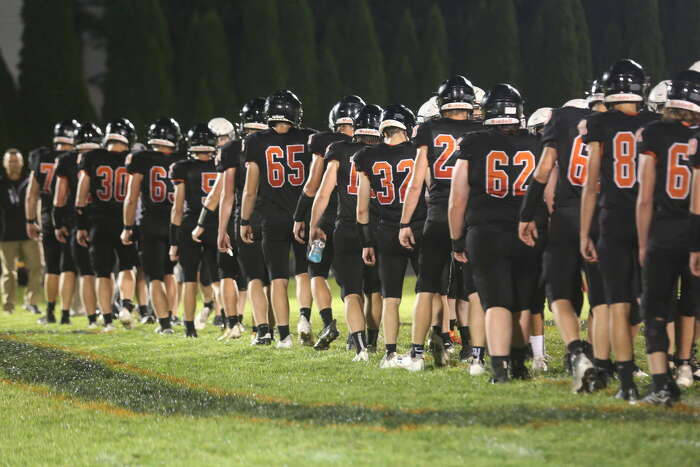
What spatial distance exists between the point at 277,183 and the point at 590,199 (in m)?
4.22

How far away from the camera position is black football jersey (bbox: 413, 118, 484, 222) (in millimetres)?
8836

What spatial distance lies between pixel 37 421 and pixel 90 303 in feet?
22.3

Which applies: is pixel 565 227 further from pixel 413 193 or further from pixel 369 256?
pixel 369 256

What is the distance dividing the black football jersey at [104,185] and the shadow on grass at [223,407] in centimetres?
325

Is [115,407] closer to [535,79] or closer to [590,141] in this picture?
[590,141]

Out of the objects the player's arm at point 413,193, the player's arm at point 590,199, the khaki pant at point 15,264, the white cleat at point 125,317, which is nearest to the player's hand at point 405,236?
the player's arm at point 413,193

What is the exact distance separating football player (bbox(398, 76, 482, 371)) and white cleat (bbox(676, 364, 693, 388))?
5.06 ft

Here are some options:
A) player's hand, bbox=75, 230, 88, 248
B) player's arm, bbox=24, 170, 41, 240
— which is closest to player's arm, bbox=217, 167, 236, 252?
player's hand, bbox=75, 230, 88, 248

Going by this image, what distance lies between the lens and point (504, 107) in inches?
321

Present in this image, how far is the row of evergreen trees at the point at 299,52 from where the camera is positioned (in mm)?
30031

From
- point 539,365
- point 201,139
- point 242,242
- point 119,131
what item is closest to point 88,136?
point 119,131

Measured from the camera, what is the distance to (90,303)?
14133 mm

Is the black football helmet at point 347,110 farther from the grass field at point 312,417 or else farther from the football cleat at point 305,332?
the grass field at point 312,417

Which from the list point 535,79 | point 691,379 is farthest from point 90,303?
point 535,79
